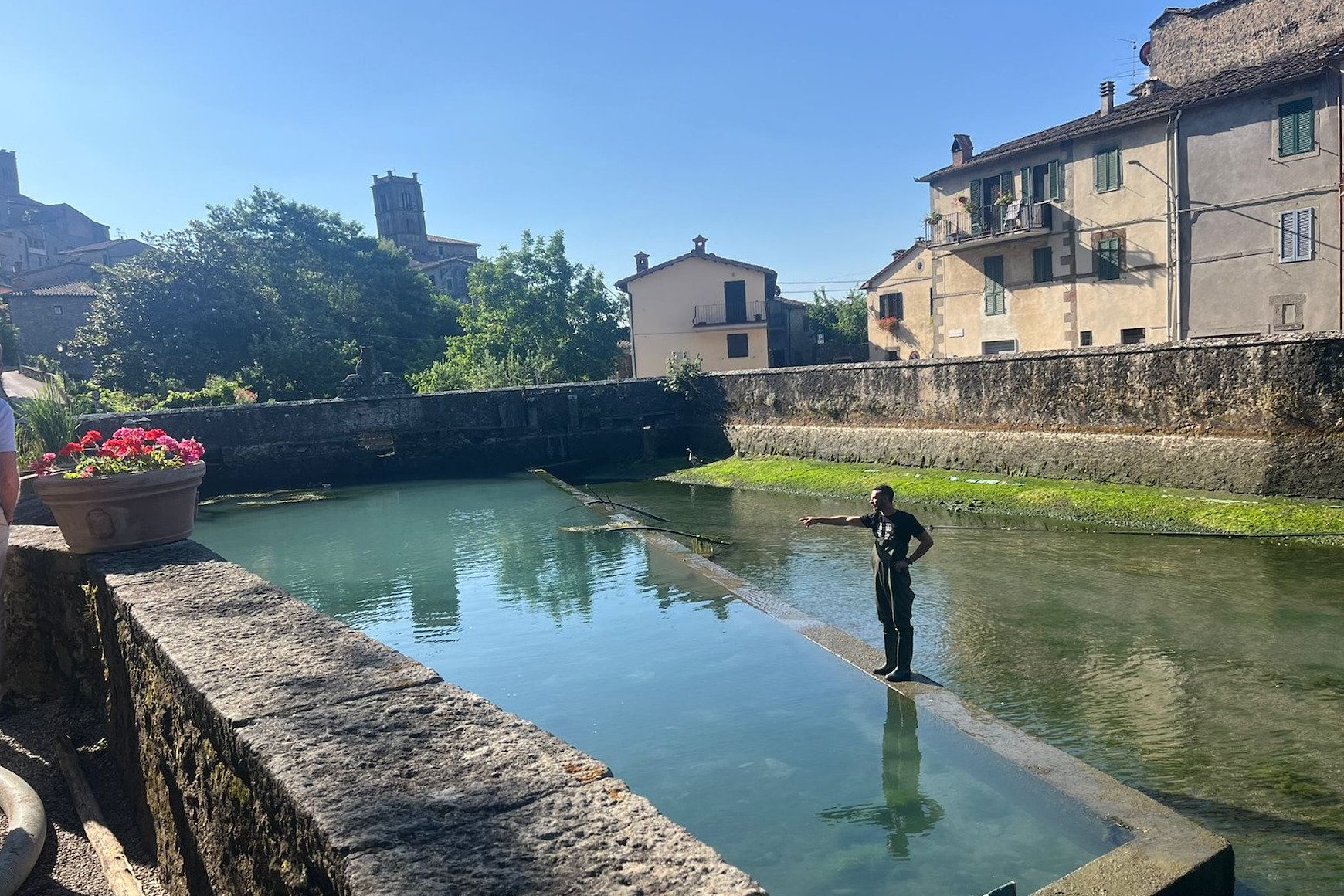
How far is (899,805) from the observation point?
4801mm

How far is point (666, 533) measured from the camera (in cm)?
A: 1420

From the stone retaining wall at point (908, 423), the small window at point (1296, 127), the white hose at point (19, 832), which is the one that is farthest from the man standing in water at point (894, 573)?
the small window at point (1296, 127)

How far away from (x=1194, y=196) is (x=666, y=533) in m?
17.6

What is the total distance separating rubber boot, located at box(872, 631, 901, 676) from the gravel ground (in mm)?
4594

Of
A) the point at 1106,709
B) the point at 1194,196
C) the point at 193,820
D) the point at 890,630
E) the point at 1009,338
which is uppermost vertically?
the point at 1194,196

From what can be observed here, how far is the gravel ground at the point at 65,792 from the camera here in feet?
11.1

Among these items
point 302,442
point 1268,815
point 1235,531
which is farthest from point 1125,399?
point 302,442

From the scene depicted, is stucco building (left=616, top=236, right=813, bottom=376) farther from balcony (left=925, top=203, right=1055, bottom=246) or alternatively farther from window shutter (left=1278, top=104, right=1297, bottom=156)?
window shutter (left=1278, top=104, right=1297, bottom=156)

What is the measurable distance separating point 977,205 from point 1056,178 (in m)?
2.65

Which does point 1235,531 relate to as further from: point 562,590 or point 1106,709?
point 562,590

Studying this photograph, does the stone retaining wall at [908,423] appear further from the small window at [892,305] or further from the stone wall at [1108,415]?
the small window at [892,305]

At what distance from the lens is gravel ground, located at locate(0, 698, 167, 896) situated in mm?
3381

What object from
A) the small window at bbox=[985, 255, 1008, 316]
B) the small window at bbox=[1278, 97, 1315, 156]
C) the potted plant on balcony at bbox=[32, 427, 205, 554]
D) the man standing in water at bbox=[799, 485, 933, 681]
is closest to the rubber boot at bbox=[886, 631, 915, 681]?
the man standing in water at bbox=[799, 485, 933, 681]

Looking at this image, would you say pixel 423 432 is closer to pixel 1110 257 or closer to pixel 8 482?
pixel 1110 257
